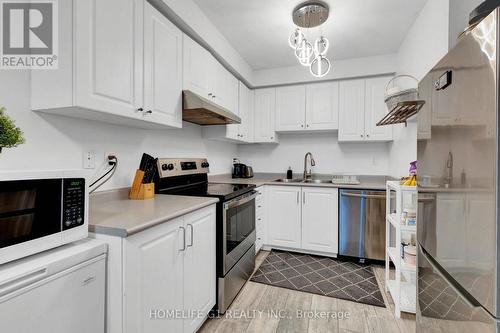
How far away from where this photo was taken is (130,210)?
1.33 metres

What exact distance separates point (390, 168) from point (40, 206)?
344cm

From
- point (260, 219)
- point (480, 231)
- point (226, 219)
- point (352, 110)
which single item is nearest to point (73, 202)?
point (226, 219)

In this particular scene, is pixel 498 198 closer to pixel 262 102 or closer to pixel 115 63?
pixel 115 63

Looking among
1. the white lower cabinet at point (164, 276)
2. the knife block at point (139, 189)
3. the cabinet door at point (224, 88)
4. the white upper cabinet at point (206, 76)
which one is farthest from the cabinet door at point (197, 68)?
the white lower cabinet at point (164, 276)

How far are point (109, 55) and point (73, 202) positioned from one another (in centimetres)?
80

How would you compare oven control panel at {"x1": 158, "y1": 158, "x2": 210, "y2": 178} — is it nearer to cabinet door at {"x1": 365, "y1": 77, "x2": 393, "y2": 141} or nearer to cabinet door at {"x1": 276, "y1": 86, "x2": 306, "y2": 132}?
cabinet door at {"x1": 276, "y1": 86, "x2": 306, "y2": 132}

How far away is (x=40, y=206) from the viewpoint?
2.81 ft

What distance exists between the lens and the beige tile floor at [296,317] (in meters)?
1.64

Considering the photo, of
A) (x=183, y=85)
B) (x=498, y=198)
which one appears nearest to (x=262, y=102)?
(x=183, y=85)

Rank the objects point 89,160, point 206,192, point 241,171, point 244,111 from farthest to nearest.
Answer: point 241,171, point 244,111, point 206,192, point 89,160

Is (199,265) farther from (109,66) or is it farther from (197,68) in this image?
(197,68)

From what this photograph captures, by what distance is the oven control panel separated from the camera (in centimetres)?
200

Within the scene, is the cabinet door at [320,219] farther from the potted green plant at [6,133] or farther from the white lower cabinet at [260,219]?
the potted green plant at [6,133]

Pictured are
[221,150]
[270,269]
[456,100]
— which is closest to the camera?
[456,100]
